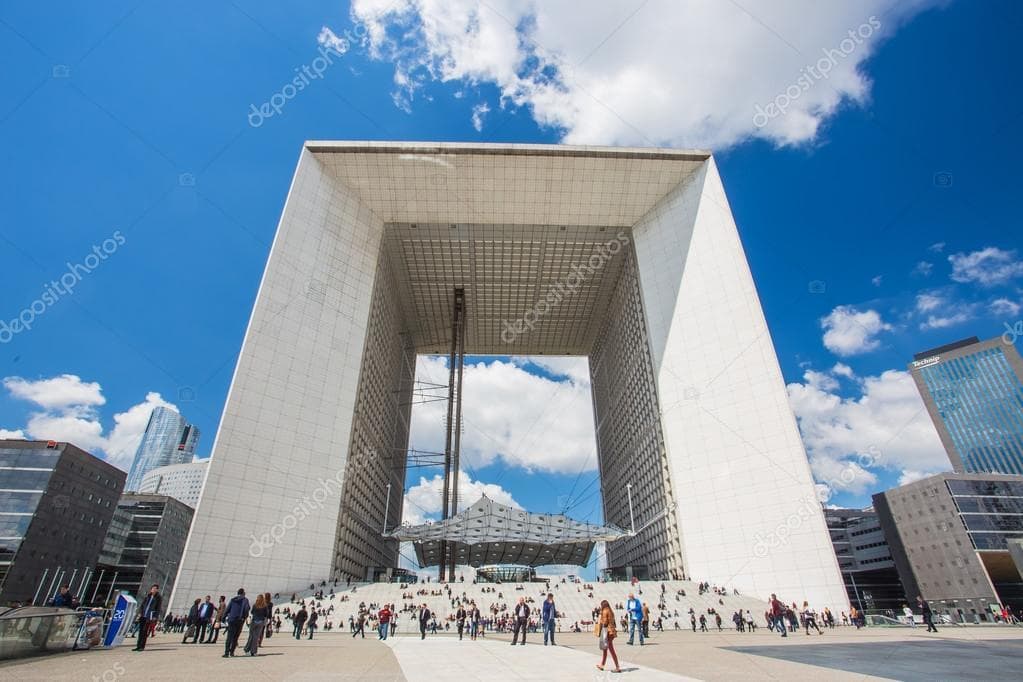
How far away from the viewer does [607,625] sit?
31.9ft

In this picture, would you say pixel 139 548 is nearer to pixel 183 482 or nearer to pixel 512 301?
pixel 512 301

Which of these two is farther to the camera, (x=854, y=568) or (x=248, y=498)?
(x=854, y=568)

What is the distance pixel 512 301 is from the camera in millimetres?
62500

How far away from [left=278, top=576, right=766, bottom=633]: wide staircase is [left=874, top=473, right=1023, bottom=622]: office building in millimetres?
56082

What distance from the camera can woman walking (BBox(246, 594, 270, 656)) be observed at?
12.6 m

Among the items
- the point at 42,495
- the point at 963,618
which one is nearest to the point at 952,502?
the point at 963,618

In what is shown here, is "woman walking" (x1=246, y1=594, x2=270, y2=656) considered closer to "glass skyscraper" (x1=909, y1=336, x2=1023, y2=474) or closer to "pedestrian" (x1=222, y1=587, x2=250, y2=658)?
"pedestrian" (x1=222, y1=587, x2=250, y2=658)

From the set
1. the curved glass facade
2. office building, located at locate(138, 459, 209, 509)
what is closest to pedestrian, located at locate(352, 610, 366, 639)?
the curved glass facade

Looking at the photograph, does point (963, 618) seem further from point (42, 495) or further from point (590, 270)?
point (42, 495)

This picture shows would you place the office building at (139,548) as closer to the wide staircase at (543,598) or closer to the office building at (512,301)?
the office building at (512,301)

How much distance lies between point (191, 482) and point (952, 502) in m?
210

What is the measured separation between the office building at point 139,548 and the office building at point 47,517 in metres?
8.27

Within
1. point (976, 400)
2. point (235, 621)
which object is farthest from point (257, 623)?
point (976, 400)

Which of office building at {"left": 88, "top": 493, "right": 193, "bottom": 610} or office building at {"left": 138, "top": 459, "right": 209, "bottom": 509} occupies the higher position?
office building at {"left": 138, "top": 459, "right": 209, "bottom": 509}
